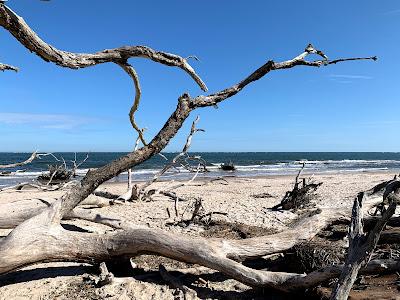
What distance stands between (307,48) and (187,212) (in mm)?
5231

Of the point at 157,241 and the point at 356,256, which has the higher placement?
the point at 356,256

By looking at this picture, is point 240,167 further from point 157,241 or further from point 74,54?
point 74,54

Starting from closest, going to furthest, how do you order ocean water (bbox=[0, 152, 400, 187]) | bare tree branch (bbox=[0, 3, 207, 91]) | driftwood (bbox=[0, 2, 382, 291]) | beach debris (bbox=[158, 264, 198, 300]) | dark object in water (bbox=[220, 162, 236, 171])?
bare tree branch (bbox=[0, 3, 207, 91]), driftwood (bbox=[0, 2, 382, 291]), beach debris (bbox=[158, 264, 198, 300]), ocean water (bbox=[0, 152, 400, 187]), dark object in water (bbox=[220, 162, 236, 171])

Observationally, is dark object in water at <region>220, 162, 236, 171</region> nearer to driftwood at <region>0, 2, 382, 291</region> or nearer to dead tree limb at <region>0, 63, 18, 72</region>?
driftwood at <region>0, 2, 382, 291</region>

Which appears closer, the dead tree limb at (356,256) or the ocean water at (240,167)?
the dead tree limb at (356,256)

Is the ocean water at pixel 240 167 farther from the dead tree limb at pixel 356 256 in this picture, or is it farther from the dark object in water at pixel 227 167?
the dead tree limb at pixel 356 256

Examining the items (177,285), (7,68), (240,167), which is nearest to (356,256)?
(177,285)

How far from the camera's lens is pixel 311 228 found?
15.0ft

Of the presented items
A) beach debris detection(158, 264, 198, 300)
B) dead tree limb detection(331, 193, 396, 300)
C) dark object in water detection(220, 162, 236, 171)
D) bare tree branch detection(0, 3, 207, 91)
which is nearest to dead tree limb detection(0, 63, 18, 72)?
bare tree branch detection(0, 3, 207, 91)

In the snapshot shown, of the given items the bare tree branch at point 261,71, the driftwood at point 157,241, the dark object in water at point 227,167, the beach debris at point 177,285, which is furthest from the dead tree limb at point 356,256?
A: the dark object in water at point 227,167

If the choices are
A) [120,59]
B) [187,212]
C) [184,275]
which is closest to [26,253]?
[184,275]

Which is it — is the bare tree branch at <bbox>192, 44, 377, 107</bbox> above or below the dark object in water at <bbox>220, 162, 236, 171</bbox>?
above

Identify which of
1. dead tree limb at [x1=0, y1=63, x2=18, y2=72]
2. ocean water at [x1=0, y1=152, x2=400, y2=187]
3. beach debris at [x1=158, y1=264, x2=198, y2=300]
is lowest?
beach debris at [x1=158, y1=264, x2=198, y2=300]

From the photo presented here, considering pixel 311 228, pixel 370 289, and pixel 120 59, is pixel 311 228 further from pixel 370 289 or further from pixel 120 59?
pixel 120 59
